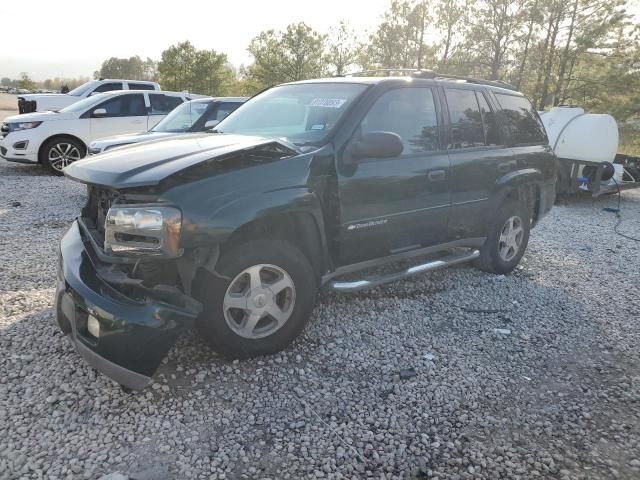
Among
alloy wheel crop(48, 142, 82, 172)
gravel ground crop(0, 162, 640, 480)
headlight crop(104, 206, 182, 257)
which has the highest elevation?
headlight crop(104, 206, 182, 257)

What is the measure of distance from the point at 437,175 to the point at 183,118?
6.10m

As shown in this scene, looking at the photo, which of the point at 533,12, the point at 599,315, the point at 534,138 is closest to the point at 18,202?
the point at 534,138

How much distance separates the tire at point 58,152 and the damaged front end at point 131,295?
28.2 feet

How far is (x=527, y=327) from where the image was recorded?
4051mm

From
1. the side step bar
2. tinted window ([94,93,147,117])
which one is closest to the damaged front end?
the side step bar

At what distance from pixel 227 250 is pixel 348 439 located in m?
1.28

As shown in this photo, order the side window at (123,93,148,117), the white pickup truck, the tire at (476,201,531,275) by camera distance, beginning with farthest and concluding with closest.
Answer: the white pickup truck, the side window at (123,93,148,117), the tire at (476,201,531,275)

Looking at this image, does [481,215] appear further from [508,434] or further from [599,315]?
[508,434]

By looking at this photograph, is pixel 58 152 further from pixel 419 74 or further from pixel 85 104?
pixel 419 74

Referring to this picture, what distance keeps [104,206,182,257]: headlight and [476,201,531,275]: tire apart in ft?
11.2

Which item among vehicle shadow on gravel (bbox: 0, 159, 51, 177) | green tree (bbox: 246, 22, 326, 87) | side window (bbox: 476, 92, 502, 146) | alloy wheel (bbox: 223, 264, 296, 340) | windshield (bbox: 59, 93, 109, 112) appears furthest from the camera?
green tree (bbox: 246, 22, 326, 87)

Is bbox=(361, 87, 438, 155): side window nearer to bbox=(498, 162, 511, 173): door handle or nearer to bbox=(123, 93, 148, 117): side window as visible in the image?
bbox=(498, 162, 511, 173): door handle

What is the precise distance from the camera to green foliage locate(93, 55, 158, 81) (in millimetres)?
70375

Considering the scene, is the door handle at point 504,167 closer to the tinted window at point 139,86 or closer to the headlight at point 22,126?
the headlight at point 22,126
